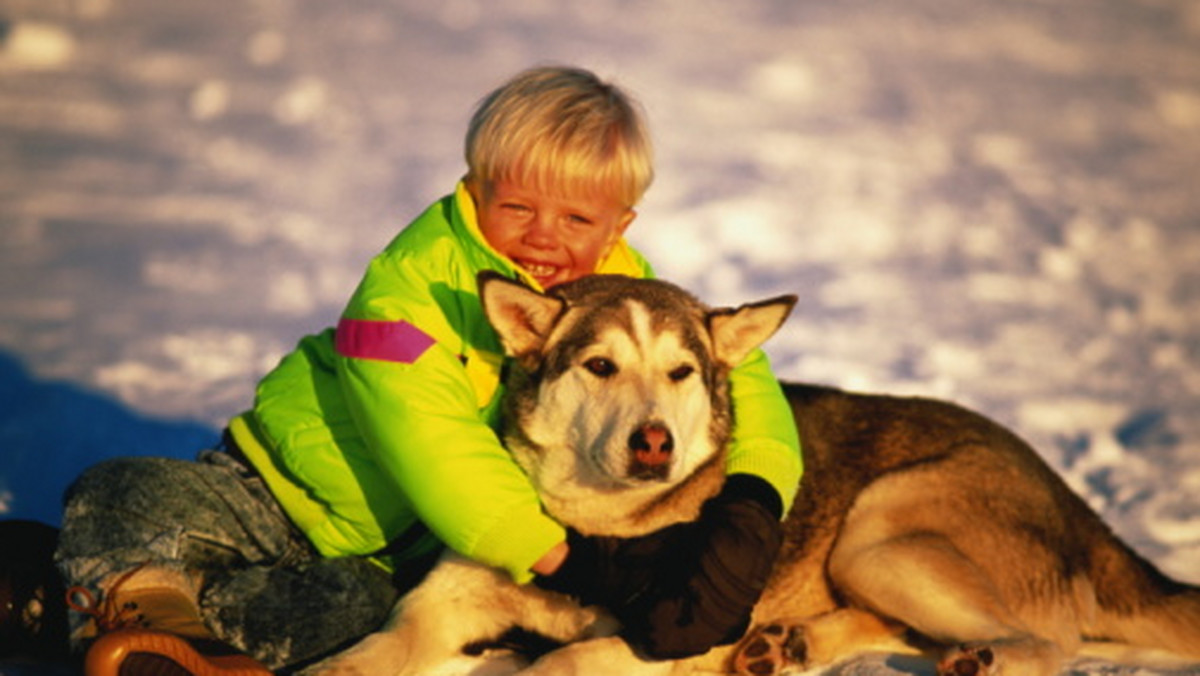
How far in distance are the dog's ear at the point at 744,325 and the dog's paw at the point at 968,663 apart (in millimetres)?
1382

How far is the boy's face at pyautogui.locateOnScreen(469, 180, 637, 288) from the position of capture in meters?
4.66

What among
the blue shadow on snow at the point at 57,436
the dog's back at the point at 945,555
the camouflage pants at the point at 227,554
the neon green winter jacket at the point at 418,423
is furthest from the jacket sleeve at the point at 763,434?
the blue shadow on snow at the point at 57,436

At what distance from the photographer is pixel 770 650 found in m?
4.47

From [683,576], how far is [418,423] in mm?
1104

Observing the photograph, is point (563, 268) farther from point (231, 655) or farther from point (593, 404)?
point (231, 655)

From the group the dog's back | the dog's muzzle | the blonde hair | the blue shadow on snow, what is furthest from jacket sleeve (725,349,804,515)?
the blue shadow on snow

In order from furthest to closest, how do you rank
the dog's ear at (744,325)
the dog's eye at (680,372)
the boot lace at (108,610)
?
the dog's ear at (744,325) → the dog's eye at (680,372) → the boot lace at (108,610)

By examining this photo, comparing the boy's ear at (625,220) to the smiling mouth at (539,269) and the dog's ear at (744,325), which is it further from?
the dog's ear at (744,325)

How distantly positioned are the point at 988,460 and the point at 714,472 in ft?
4.57

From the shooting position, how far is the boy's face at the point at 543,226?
4656mm

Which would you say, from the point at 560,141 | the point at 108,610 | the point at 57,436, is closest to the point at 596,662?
the point at 108,610

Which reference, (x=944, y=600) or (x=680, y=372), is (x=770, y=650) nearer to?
(x=944, y=600)

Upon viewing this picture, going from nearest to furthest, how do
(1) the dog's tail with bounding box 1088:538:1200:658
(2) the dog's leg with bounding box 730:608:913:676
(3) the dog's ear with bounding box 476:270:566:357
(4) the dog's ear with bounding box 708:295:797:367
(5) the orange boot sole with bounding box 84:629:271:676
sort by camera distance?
(5) the orange boot sole with bounding box 84:629:271:676, (3) the dog's ear with bounding box 476:270:566:357, (4) the dog's ear with bounding box 708:295:797:367, (2) the dog's leg with bounding box 730:608:913:676, (1) the dog's tail with bounding box 1088:538:1200:658

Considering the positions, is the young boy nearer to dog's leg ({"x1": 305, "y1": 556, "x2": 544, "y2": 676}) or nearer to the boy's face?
the boy's face
